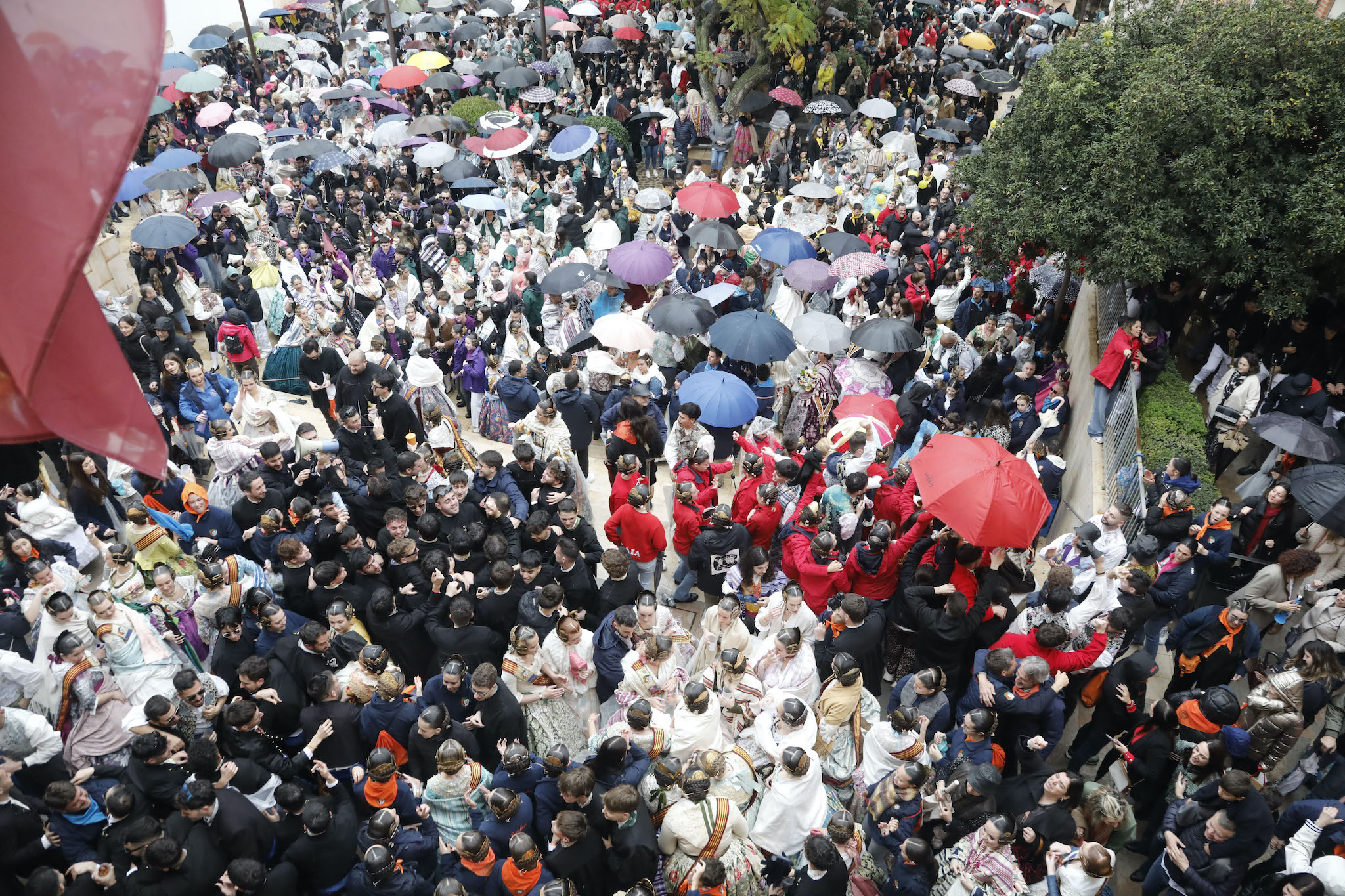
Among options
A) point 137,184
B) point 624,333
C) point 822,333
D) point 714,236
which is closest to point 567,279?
point 624,333

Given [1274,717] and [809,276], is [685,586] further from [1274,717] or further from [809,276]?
[809,276]

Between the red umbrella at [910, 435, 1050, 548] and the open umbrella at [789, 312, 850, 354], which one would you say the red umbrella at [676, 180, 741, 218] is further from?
the red umbrella at [910, 435, 1050, 548]

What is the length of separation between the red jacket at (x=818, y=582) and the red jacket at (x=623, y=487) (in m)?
1.52

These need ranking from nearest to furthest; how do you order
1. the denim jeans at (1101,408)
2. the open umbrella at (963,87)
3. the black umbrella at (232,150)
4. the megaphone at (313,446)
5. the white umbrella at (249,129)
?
the megaphone at (313,446) < the denim jeans at (1101,408) < the black umbrella at (232,150) < the white umbrella at (249,129) < the open umbrella at (963,87)

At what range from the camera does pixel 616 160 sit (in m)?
18.6

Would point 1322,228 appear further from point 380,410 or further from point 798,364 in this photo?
point 380,410

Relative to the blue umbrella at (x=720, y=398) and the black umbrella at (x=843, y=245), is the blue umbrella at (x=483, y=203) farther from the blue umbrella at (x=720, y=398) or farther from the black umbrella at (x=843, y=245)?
the blue umbrella at (x=720, y=398)

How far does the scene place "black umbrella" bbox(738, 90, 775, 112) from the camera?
67.2ft

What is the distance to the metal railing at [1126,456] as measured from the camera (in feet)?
26.3

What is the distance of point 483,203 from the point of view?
46.3ft

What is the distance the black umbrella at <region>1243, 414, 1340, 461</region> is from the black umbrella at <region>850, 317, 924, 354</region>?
3.33m

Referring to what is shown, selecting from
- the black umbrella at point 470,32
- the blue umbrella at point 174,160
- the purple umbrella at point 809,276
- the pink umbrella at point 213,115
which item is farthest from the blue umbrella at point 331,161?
the black umbrella at point 470,32

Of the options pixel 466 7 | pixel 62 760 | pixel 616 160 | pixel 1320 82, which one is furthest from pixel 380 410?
pixel 466 7

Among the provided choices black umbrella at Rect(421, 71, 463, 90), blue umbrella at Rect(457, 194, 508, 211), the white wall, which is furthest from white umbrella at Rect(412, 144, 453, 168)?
the white wall
